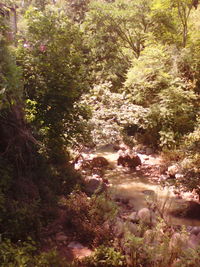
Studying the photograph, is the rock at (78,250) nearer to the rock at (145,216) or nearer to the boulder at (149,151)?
the rock at (145,216)

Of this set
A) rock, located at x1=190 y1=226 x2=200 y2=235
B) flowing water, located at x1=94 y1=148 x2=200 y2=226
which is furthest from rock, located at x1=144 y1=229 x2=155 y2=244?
flowing water, located at x1=94 y1=148 x2=200 y2=226

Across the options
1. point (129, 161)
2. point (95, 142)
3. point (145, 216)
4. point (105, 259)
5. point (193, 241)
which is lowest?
point (193, 241)

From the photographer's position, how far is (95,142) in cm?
874

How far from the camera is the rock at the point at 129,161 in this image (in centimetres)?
1068

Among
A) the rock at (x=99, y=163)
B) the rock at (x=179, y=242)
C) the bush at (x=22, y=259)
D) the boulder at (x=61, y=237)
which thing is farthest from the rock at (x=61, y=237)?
the rock at (x=99, y=163)

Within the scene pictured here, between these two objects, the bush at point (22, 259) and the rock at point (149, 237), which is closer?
the bush at point (22, 259)

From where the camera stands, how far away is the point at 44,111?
6.75 m

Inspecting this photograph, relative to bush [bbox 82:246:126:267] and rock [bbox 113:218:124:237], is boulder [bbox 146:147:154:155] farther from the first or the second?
bush [bbox 82:246:126:267]

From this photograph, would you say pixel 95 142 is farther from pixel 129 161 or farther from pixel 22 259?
pixel 22 259

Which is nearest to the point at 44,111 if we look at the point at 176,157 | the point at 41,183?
the point at 41,183

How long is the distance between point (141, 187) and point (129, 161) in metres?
1.90

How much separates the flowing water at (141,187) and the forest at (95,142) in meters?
0.04

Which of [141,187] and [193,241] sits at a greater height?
[141,187]

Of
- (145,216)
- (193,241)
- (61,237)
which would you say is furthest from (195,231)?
(61,237)
